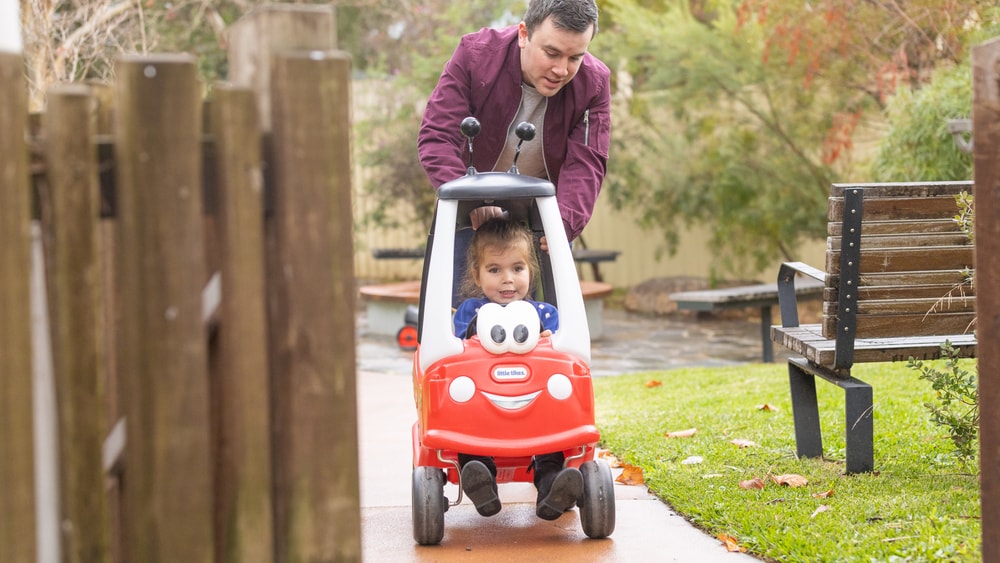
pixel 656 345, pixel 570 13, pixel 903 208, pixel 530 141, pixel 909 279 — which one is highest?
pixel 570 13

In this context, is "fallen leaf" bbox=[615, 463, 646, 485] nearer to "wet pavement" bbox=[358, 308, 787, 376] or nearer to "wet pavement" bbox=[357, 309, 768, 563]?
"wet pavement" bbox=[357, 309, 768, 563]

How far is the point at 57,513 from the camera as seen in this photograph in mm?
1814

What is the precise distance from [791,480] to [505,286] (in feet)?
4.02

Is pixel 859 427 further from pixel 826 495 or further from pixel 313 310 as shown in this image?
pixel 313 310

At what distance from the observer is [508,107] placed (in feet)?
13.5

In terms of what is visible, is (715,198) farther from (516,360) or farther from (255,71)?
(255,71)

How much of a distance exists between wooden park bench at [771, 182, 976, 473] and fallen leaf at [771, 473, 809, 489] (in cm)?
19

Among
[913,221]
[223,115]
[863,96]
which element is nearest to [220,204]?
[223,115]

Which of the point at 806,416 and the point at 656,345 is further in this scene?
the point at 656,345

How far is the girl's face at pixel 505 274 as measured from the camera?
3729mm

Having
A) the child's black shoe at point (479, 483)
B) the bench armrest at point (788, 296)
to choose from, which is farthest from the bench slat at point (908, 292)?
the child's black shoe at point (479, 483)

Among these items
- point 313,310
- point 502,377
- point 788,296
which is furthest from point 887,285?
point 313,310

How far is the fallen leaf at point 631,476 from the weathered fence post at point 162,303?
8.60 feet

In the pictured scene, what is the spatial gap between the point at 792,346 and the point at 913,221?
658mm
